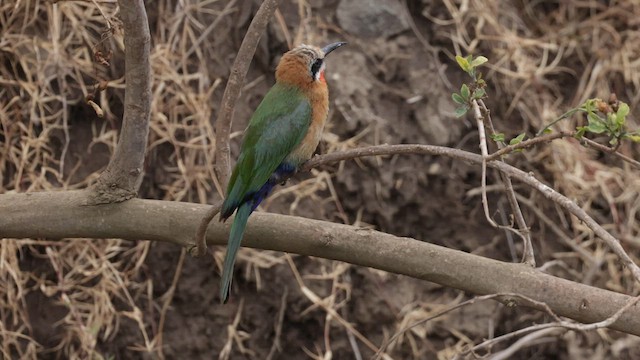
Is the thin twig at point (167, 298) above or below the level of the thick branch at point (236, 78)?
below

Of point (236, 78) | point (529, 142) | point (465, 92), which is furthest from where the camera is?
point (236, 78)

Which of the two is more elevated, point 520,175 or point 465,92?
point 465,92

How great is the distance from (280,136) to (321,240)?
55 cm

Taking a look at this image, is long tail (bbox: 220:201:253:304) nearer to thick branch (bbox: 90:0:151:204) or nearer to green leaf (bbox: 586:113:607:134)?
thick branch (bbox: 90:0:151:204)

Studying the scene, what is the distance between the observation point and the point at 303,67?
3223 millimetres

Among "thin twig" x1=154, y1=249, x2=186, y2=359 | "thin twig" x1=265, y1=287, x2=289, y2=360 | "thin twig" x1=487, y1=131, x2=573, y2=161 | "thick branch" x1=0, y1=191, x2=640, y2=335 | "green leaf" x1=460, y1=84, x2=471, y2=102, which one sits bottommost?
"thin twig" x1=265, y1=287, x2=289, y2=360

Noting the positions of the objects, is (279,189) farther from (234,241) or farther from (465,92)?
(465,92)

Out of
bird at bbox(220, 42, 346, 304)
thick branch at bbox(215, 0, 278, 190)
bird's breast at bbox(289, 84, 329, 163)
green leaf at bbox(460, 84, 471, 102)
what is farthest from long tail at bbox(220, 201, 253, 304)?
green leaf at bbox(460, 84, 471, 102)

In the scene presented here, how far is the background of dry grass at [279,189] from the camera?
366 cm

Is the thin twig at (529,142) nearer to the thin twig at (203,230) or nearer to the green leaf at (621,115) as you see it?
the green leaf at (621,115)

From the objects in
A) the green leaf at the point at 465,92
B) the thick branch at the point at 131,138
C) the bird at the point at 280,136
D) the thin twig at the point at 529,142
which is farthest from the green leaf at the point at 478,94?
the thick branch at the point at 131,138

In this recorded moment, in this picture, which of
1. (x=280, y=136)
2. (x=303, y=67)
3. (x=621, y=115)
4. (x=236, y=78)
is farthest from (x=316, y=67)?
(x=621, y=115)

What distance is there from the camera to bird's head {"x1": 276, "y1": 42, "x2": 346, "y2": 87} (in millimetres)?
3205

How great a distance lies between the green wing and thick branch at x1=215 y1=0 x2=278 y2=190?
51 mm
